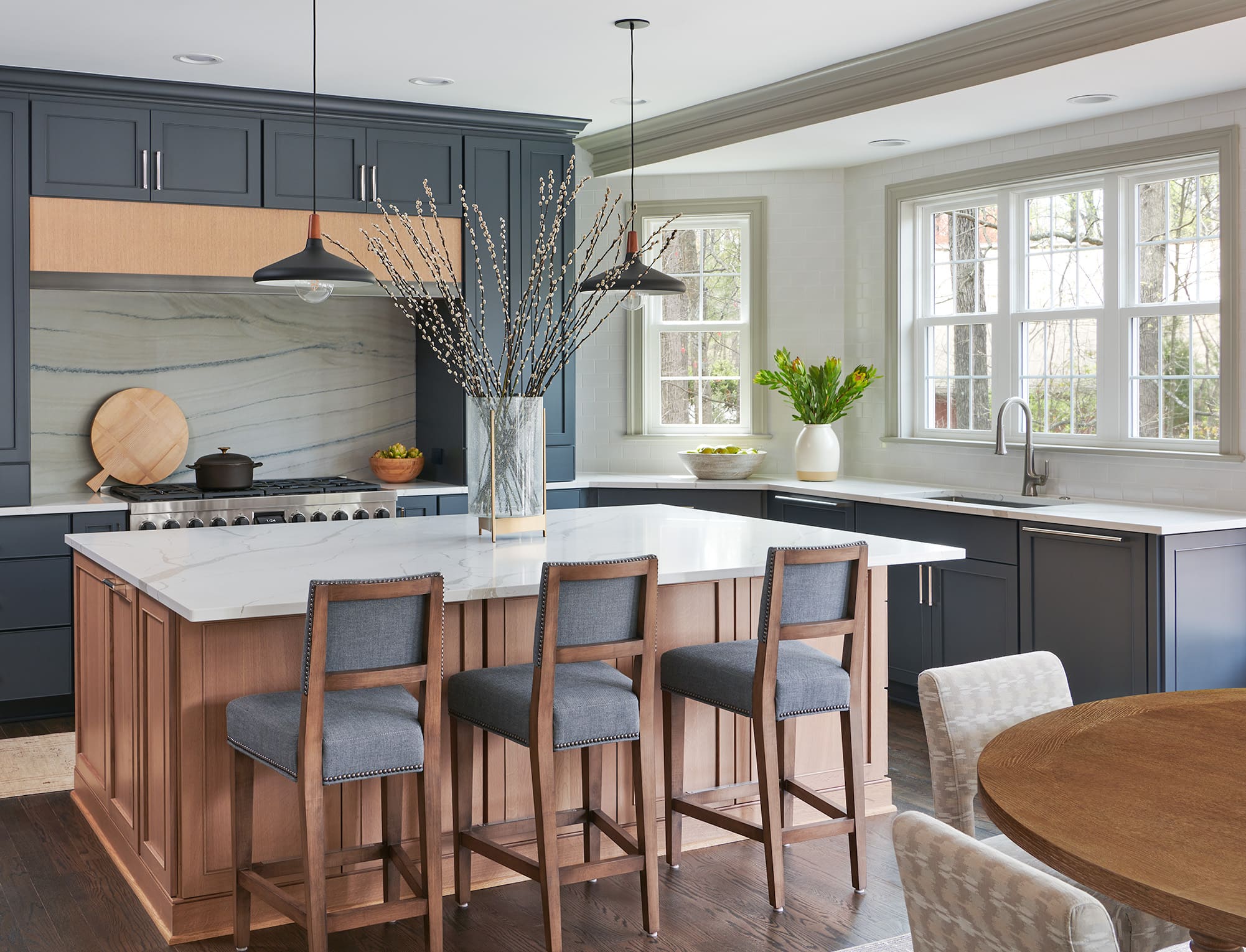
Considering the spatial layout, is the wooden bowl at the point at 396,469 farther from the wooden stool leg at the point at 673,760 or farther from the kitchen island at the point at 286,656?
the wooden stool leg at the point at 673,760

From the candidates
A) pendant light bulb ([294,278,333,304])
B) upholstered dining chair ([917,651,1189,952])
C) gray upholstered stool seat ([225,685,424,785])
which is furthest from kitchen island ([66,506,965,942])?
upholstered dining chair ([917,651,1189,952])

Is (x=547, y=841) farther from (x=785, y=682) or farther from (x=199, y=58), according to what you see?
(x=199, y=58)

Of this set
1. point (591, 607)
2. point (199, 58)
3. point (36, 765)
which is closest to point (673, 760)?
point (591, 607)

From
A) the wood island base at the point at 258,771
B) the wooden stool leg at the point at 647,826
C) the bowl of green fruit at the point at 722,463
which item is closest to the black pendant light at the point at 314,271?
the wood island base at the point at 258,771

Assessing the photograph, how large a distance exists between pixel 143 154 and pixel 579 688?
3.67m

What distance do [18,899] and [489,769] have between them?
1.28 meters

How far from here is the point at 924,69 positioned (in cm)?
486

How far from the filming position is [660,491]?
6.41 meters

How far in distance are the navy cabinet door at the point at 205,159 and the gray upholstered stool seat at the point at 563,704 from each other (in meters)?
3.30

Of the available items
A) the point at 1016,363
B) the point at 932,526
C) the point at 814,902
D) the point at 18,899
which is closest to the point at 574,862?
the point at 814,902

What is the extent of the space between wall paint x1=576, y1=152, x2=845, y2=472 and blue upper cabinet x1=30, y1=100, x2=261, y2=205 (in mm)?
1851

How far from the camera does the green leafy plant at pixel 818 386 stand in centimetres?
625

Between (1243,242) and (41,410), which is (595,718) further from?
(41,410)

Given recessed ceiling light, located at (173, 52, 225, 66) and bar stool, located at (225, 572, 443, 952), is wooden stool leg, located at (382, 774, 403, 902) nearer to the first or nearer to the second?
bar stool, located at (225, 572, 443, 952)
